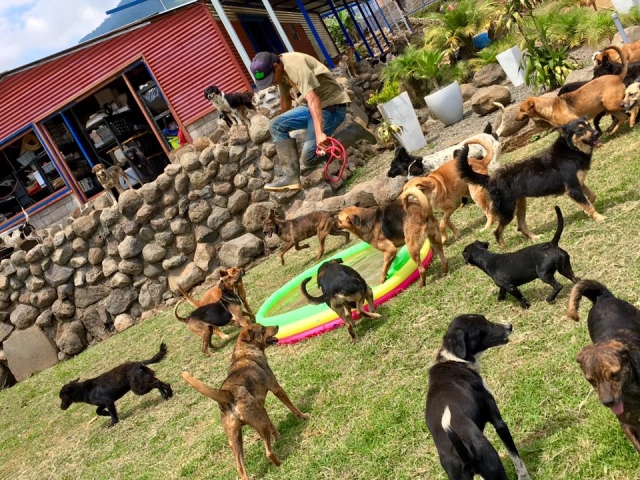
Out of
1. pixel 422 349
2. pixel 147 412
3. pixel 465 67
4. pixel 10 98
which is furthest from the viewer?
pixel 10 98

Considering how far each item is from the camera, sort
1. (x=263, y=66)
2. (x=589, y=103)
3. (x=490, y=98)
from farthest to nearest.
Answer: (x=490, y=98), (x=589, y=103), (x=263, y=66)

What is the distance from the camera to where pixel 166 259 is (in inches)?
572

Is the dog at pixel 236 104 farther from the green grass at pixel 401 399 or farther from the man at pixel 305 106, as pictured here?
the green grass at pixel 401 399

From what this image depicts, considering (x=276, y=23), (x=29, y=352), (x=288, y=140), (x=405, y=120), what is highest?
(x=276, y=23)

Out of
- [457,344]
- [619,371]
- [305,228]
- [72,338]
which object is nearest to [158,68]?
[72,338]

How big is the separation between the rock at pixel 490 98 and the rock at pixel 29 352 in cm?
1253

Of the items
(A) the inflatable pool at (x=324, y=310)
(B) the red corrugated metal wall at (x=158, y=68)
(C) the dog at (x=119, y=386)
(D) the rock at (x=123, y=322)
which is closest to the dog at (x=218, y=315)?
(A) the inflatable pool at (x=324, y=310)

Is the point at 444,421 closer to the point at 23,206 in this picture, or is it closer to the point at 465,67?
the point at 465,67

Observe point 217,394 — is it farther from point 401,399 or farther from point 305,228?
point 305,228

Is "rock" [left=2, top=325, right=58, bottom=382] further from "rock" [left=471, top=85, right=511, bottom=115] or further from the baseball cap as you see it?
"rock" [left=471, top=85, right=511, bottom=115]

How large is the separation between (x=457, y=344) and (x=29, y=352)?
1400 cm

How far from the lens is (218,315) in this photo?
28.9 ft

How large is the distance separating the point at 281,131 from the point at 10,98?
53.0 ft

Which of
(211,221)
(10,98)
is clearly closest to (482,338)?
(211,221)
